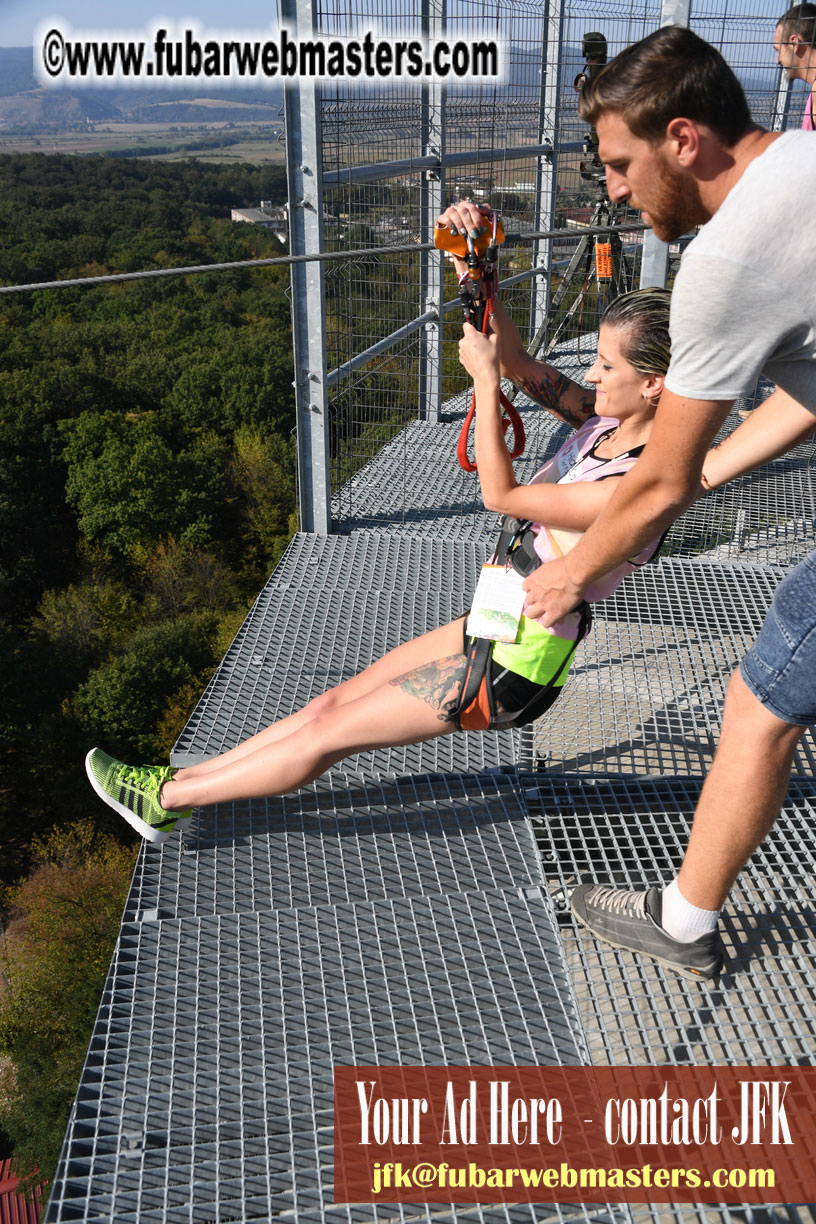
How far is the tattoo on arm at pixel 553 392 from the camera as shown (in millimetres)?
2338

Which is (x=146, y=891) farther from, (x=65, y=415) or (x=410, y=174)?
(x=65, y=415)

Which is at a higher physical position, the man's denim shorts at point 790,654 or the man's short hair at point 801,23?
the man's short hair at point 801,23

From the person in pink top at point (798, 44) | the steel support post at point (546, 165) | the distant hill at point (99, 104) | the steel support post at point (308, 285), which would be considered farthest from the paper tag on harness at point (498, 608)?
the distant hill at point (99, 104)

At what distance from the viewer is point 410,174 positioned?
4711 mm

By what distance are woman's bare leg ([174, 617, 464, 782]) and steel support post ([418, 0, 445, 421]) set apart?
3009 millimetres

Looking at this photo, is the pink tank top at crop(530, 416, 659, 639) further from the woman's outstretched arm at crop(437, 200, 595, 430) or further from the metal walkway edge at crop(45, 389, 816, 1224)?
the metal walkway edge at crop(45, 389, 816, 1224)

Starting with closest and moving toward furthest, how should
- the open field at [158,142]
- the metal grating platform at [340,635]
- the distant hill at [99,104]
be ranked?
the metal grating platform at [340,635]
the open field at [158,142]
the distant hill at [99,104]

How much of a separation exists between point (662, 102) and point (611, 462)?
2.32ft

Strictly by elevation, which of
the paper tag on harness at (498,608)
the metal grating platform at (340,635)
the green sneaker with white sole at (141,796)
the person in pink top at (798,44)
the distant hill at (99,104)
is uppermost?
the distant hill at (99,104)

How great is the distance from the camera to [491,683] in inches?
79.9

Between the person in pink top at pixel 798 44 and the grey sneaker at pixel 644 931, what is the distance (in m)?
3.19

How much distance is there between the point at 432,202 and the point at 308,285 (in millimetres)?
1512

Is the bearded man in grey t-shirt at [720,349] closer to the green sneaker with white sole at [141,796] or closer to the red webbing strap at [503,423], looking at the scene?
the red webbing strap at [503,423]

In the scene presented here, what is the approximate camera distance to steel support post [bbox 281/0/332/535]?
3.47 meters
